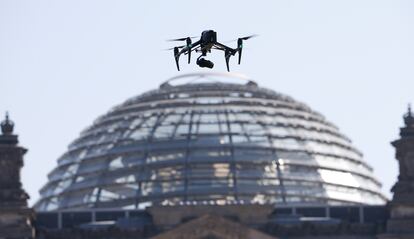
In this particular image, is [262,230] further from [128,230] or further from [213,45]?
[213,45]

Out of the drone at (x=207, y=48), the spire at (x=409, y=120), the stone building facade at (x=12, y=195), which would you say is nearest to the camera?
the drone at (x=207, y=48)

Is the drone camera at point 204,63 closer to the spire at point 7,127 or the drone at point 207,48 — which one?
the drone at point 207,48

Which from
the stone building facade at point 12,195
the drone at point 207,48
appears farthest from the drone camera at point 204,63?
the stone building facade at point 12,195

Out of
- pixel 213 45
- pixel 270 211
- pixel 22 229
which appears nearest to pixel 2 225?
pixel 22 229

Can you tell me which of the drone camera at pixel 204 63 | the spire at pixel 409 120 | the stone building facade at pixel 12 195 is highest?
the spire at pixel 409 120

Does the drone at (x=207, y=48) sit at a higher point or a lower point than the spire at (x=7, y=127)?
lower

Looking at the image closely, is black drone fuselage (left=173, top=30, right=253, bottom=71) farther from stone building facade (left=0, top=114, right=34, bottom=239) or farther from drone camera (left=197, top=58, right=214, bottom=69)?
stone building facade (left=0, top=114, right=34, bottom=239)

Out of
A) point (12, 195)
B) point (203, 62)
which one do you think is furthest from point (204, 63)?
point (12, 195)

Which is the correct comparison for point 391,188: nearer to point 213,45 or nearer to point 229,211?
point 229,211

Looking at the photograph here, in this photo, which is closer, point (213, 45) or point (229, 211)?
point (213, 45)

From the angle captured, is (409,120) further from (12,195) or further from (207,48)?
(207,48)

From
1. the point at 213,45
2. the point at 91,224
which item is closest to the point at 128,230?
the point at 91,224
